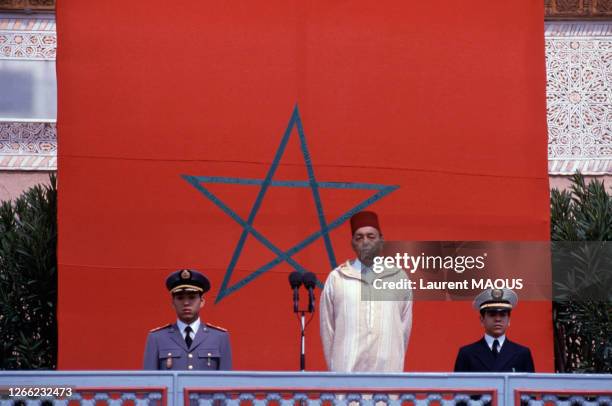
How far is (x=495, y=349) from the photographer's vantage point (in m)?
7.27

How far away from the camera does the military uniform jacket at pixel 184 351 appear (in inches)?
278

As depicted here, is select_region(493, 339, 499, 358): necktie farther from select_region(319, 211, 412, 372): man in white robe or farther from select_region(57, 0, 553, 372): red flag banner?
select_region(57, 0, 553, 372): red flag banner

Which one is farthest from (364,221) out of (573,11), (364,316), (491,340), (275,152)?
(573,11)

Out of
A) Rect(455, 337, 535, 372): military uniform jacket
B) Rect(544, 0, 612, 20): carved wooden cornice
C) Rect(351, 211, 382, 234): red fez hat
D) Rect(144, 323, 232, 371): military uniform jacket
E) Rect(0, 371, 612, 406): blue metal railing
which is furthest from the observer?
Rect(544, 0, 612, 20): carved wooden cornice

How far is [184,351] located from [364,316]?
1.02m

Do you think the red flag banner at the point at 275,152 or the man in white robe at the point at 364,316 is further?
the red flag banner at the point at 275,152

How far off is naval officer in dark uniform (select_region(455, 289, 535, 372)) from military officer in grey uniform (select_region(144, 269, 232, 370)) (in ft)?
4.32

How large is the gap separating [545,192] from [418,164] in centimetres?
84

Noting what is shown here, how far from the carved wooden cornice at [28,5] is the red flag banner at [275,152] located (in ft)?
6.83

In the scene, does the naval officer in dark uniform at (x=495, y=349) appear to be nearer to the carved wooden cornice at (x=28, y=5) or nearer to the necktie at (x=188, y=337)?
the necktie at (x=188, y=337)

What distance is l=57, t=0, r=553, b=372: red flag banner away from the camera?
331 inches

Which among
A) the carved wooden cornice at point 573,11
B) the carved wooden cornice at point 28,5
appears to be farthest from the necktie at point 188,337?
A: the carved wooden cornice at point 573,11

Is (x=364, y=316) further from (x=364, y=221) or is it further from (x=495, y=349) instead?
(x=495, y=349)

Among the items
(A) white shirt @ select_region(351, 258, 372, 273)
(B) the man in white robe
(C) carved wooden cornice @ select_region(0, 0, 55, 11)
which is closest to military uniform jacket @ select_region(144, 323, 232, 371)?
(B) the man in white robe
